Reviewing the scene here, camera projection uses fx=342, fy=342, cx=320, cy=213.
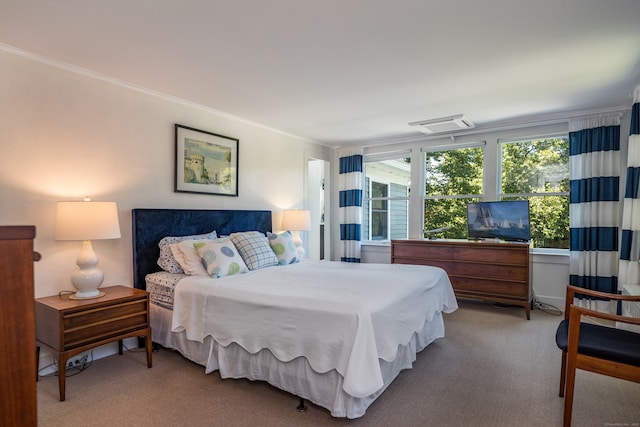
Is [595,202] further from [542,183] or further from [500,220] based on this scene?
[500,220]

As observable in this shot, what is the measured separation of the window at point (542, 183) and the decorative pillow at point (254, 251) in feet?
10.9

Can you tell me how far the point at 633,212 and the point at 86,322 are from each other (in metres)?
4.73

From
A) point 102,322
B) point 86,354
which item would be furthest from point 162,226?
point 86,354

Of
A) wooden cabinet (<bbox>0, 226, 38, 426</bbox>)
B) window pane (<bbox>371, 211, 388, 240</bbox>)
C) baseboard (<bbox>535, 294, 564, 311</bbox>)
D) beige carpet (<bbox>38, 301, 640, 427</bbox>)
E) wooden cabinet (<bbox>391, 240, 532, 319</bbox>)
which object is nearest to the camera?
wooden cabinet (<bbox>0, 226, 38, 426</bbox>)

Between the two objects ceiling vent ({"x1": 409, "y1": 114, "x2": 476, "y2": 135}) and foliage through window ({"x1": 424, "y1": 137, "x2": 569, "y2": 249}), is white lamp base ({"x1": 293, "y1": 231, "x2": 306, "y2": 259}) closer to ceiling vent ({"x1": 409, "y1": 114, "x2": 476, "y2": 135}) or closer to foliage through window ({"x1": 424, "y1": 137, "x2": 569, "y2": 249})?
foliage through window ({"x1": 424, "y1": 137, "x2": 569, "y2": 249})

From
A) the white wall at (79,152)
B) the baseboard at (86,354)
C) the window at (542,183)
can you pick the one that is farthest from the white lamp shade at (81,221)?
the window at (542,183)

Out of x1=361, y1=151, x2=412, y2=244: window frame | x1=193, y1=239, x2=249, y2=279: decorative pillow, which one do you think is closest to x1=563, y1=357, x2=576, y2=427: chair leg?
x1=193, y1=239, x2=249, y2=279: decorative pillow

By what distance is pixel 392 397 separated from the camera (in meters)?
2.25

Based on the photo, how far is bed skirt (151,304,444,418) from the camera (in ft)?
6.47

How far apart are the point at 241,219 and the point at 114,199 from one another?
1416 millimetres

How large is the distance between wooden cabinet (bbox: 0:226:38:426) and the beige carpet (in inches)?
56.9

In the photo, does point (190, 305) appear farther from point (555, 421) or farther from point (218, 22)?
point (555, 421)

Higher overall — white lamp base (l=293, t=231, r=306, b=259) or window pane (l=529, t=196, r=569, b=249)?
window pane (l=529, t=196, r=569, b=249)

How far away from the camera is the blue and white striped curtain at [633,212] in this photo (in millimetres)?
3216
